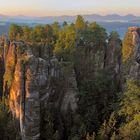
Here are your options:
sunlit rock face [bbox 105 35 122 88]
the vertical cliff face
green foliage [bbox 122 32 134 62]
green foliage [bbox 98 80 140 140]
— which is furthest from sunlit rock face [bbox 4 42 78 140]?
the vertical cliff face

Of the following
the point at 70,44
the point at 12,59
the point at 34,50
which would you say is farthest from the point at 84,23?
the point at 12,59

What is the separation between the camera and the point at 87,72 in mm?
58719

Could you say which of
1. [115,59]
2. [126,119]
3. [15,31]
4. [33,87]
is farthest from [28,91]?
[15,31]

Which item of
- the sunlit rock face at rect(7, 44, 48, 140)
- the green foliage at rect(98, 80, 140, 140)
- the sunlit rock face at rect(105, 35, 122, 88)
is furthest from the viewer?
the sunlit rock face at rect(105, 35, 122, 88)

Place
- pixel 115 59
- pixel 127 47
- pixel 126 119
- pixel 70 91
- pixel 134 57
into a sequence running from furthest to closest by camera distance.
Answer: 1. pixel 115 59
2. pixel 134 57
3. pixel 127 47
4. pixel 70 91
5. pixel 126 119

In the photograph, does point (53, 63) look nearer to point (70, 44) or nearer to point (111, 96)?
point (70, 44)

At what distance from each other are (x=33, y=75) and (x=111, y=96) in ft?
47.4

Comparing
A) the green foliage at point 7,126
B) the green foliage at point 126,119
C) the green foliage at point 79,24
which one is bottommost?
the green foliage at point 7,126

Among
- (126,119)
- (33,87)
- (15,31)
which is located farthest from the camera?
(15,31)

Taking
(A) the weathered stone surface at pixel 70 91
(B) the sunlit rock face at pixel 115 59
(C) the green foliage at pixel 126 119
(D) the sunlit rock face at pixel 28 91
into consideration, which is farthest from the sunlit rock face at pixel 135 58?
(D) the sunlit rock face at pixel 28 91

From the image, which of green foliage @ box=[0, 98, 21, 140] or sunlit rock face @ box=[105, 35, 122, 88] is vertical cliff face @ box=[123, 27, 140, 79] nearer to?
sunlit rock face @ box=[105, 35, 122, 88]

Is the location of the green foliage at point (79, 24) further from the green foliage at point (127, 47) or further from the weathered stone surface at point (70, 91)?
the weathered stone surface at point (70, 91)

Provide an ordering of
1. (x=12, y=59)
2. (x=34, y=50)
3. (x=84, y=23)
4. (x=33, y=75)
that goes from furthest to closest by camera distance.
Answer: (x=84, y=23)
(x=34, y=50)
(x=12, y=59)
(x=33, y=75)

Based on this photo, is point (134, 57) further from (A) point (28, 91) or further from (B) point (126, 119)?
(A) point (28, 91)
